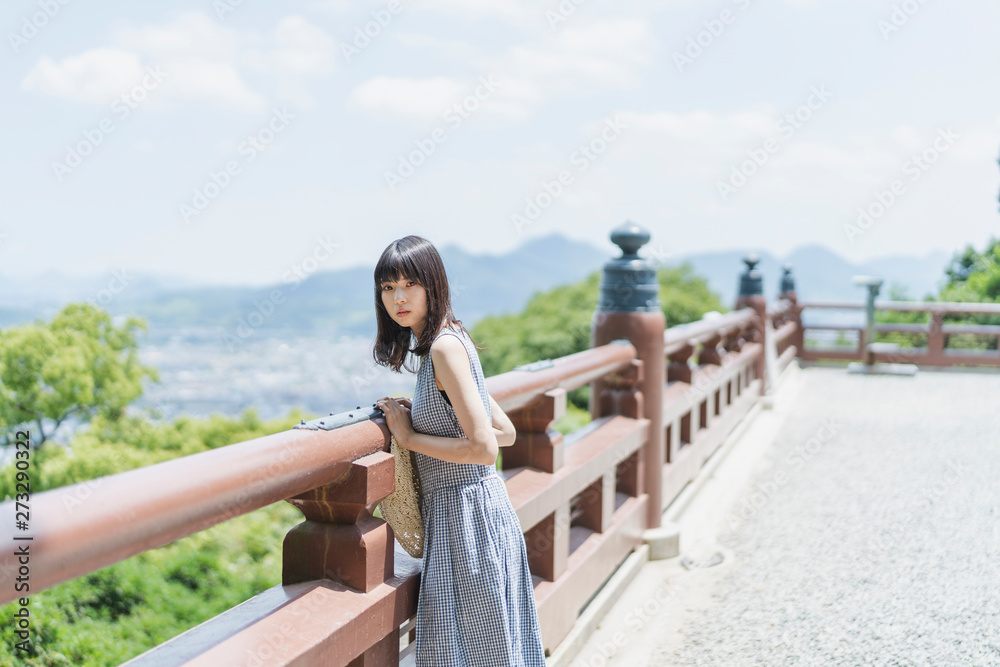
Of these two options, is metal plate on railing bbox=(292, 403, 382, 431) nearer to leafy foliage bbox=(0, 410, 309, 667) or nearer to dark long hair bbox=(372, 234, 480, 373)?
dark long hair bbox=(372, 234, 480, 373)

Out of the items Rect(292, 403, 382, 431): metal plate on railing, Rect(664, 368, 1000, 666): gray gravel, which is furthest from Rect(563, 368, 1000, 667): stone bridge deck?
Rect(292, 403, 382, 431): metal plate on railing

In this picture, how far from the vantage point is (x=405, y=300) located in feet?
6.65

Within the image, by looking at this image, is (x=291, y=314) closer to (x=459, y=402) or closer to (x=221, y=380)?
(x=221, y=380)

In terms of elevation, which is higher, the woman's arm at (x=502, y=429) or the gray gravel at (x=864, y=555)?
the woman's arm at (x=502, y=429)

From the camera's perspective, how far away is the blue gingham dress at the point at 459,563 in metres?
2.09

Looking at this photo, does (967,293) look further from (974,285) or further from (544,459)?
(544,459)

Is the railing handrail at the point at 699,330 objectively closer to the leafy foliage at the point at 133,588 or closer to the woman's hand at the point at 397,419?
the woman's hand at the point at 397,419

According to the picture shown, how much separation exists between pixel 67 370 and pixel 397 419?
16496 mm

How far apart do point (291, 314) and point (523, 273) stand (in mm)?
32842

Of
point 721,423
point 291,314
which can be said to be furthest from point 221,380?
point 721,423

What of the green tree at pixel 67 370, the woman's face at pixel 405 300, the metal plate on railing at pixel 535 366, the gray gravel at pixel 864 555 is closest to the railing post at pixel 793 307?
the gray gravel at pixel 864 555

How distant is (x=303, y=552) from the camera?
1955 millimetres

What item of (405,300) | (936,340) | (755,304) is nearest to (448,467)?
(405,300)

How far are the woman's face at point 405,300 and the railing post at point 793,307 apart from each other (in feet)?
38.0
